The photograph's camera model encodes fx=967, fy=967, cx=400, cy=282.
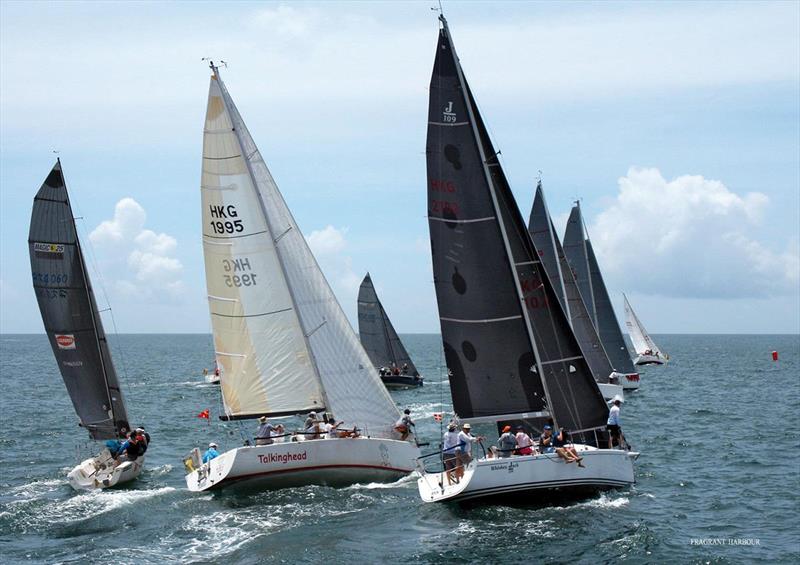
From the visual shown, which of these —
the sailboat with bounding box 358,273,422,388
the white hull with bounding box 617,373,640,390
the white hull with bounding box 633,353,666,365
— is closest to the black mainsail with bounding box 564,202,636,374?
the white hull with bounding box 617,373,640,390

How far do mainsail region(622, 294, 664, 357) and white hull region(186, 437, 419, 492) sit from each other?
69.5 metres

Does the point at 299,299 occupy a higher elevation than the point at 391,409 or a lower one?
higher

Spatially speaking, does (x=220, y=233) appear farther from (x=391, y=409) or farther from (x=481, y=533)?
(x=481, y=533)

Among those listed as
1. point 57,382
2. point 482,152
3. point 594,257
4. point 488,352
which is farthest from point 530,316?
point 57,382

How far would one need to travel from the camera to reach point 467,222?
23219 millimetres

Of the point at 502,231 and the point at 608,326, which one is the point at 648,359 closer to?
the point at 608,326

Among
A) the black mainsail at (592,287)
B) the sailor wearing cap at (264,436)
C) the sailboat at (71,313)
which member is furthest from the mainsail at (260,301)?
the black mainsail at (592,287)

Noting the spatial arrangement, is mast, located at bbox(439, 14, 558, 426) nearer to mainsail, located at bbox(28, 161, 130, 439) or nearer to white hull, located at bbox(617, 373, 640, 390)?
mainsail, located at bbox(28, 161, 130, 439)

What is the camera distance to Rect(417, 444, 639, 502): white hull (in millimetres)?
20953

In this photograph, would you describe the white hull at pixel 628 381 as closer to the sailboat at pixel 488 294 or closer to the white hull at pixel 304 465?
the white hull at pixel 304 465

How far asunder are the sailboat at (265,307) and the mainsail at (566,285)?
22797 millimetres

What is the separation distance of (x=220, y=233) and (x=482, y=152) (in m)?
8.45

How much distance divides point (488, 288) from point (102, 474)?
40.5ft

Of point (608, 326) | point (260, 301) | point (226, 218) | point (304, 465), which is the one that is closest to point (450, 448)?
point (304, 465)
